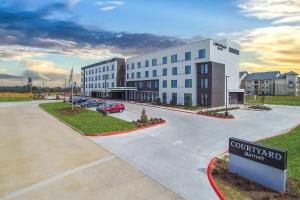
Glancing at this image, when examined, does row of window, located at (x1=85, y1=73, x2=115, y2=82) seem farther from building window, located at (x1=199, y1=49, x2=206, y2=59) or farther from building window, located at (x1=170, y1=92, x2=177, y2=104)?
building window, located at (x1=199, y1=49, x2=206, y2=59)

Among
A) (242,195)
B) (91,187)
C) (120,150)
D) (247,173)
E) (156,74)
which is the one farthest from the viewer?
(156,74)

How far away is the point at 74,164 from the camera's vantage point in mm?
13398

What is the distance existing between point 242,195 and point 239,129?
14875 mm

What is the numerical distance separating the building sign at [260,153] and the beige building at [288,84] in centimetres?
11957

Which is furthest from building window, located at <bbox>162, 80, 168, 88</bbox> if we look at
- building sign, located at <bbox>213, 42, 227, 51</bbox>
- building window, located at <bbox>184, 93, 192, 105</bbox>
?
building sign, located at <bbox>213, 42, 227, 51</bbox>

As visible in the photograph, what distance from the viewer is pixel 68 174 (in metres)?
11.9

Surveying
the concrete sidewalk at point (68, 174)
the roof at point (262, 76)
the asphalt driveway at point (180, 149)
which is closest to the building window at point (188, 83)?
the asphalt driveway at point (180, 149)

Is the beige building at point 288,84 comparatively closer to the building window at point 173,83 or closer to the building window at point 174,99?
the building window at point 173,83

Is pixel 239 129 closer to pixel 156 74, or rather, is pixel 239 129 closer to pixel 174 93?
pixel 174 93

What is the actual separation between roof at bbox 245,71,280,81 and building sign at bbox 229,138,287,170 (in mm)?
121226

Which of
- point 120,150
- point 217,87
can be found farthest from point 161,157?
point 217,87

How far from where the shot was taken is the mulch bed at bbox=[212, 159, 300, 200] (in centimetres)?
966

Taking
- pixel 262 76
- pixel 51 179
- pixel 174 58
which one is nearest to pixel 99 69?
pixel 174 58

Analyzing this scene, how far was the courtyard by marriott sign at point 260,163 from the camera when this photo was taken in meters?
10.1
